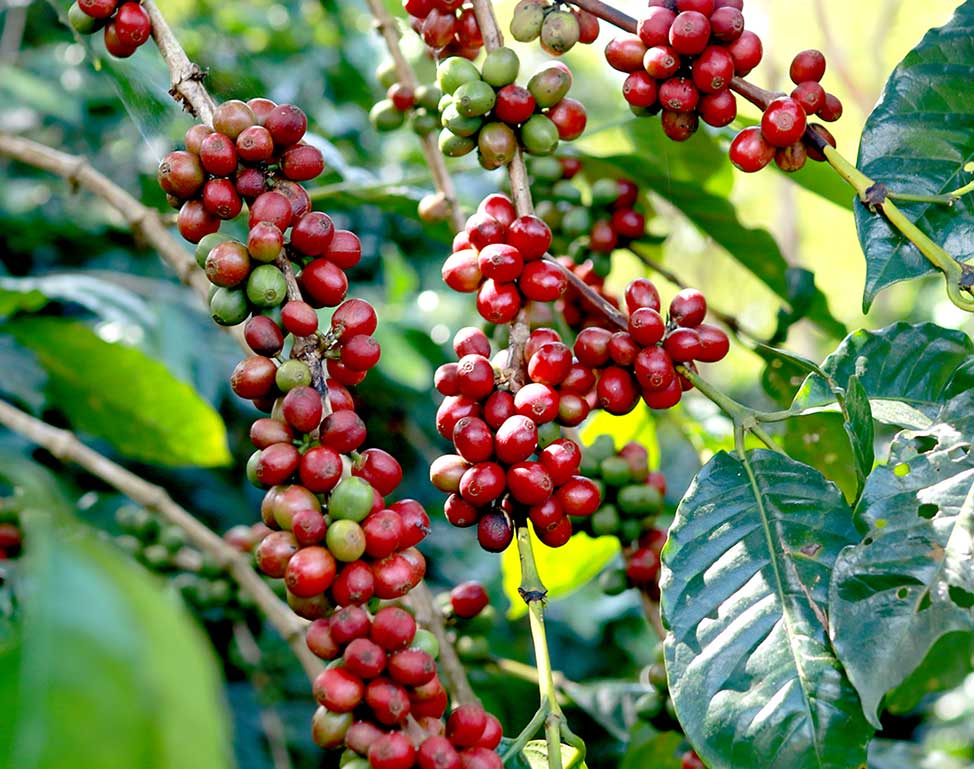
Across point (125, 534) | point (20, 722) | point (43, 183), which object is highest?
point (43, 183)

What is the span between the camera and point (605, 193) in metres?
1.37

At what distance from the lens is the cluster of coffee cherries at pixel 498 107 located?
0.87 m

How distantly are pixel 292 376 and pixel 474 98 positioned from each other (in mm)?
304

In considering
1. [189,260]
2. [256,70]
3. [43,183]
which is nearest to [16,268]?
[43,183]

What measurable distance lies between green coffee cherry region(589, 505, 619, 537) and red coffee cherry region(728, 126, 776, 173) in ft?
1.64

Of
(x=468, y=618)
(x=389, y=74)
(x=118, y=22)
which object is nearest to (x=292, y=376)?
(x=118, y=22)

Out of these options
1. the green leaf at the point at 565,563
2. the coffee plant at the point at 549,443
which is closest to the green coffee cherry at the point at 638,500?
the coffee plant at the point at 549,443

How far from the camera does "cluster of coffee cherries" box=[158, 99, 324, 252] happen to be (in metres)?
0.77

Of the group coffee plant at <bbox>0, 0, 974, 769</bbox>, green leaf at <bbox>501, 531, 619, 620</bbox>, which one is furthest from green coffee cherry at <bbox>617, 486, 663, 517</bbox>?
green leaf at <bbox>501, 531, 619, 620</bbox>

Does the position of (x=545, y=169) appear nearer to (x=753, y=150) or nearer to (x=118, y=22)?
(x=753, y=150)

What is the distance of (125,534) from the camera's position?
174 cm

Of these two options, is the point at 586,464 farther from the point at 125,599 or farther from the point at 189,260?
the point at 125,599

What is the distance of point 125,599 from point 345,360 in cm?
45

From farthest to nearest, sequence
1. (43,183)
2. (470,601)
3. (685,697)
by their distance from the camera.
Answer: (43,183) < (470,601) < (685,697)
